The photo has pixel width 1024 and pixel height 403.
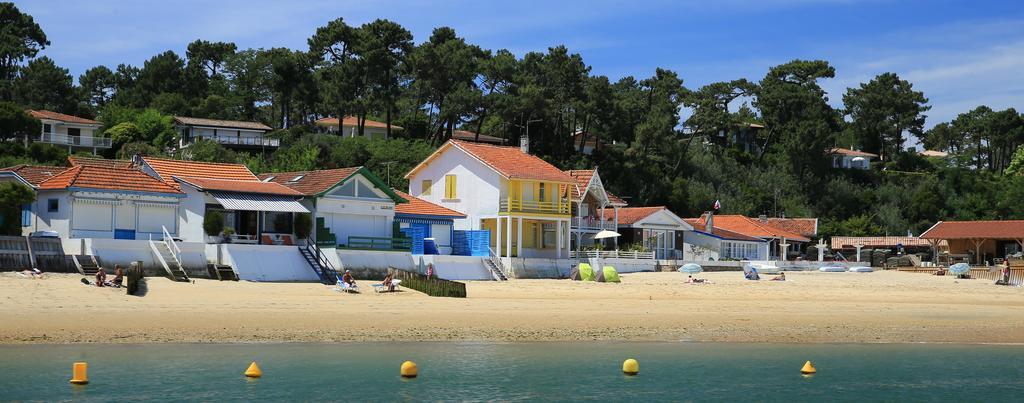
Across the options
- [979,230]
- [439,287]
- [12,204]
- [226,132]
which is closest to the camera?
[439,287]

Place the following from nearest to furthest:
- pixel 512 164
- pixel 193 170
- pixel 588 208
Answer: pixel 193 170
pixel 512 164
pixel 588 208

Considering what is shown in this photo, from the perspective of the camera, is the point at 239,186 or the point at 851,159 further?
the point at 851,159

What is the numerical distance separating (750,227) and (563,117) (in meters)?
18.9

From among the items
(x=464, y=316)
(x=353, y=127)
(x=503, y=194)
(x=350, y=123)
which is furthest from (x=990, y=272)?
(x=350, y=123)

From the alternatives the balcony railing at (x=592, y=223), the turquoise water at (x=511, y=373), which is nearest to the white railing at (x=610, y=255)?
the balcony railing at (x=592, y=223)

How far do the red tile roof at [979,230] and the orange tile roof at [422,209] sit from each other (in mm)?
40062

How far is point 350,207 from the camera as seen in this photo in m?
44.7

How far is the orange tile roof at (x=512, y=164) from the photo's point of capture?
51.3 meters

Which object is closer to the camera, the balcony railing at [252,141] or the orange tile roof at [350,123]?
the balcony railing at [252,141]

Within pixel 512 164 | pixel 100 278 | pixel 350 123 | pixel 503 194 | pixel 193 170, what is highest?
pixel 350 123

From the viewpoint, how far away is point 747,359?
26141 mm

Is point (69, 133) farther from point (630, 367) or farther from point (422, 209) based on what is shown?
point (630, 367)

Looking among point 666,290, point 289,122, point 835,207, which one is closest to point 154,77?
point 289,122

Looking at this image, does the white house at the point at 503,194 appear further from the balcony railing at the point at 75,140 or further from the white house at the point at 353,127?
the white house at the point at 353,127
